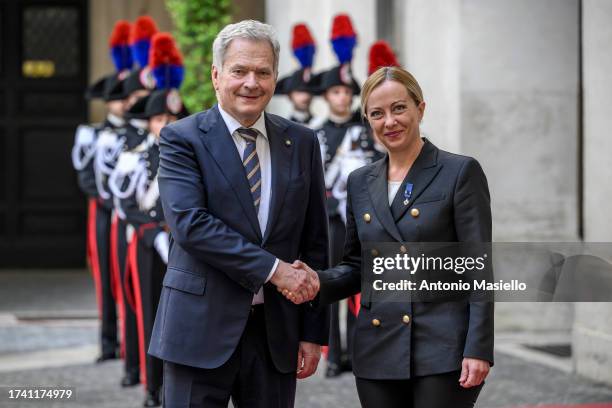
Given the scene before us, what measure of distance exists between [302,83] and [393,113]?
19.7ft

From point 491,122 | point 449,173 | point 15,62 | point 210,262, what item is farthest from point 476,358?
point 15,62

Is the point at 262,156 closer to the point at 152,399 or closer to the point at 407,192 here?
the point at 407,192

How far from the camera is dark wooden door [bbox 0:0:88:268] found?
651 inches

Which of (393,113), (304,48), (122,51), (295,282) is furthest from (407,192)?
(122,51)

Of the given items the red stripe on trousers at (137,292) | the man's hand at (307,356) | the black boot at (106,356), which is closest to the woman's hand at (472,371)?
the man's hand at (307,356)

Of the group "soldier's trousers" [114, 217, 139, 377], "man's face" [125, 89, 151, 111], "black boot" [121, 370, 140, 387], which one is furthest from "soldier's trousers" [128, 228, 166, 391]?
"man's face" [125, 89, 151, 111]

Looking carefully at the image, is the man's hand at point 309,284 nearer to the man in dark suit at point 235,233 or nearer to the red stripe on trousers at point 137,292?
the man in dark suit at point 235,233

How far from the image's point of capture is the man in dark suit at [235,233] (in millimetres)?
3908

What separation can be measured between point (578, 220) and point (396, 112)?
21.7ft

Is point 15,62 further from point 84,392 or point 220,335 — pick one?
point 220,335

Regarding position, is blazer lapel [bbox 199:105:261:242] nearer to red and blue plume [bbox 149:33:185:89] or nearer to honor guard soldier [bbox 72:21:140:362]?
red and blue plume [bbox 149:33:185:89]

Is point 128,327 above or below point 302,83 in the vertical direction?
below

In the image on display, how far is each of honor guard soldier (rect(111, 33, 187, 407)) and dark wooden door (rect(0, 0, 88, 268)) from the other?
9152 mm

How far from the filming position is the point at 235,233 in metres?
3.82
